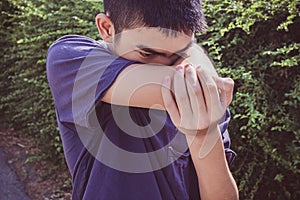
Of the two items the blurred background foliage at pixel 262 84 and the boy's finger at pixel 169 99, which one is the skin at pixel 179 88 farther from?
the blurred background foliage at pixel 262 84

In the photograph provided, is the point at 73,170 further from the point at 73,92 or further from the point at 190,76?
the point at 190,76

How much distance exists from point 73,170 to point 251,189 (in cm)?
189

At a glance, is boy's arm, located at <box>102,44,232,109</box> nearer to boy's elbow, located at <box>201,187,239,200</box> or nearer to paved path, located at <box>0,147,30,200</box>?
boy's elbow, located at <box>201,187,239,200</box>

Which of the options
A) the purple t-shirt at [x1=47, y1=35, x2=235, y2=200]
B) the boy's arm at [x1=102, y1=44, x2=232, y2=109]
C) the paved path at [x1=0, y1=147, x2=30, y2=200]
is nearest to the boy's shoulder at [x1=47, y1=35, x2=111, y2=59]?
the purple t-shirt at [x1=47, y1=35, x2=235, y2=200]

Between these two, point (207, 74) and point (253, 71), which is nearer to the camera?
point (207, 74)

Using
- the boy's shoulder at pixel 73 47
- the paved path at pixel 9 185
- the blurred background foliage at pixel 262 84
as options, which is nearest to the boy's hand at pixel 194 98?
the boy's shoulder at pixel 73 47

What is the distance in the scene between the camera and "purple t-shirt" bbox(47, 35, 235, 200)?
4.04ft

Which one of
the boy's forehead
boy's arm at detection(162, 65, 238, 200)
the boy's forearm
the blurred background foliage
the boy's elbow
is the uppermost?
the boy's forehead

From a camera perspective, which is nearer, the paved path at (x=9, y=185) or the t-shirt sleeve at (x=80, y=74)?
the t-shirt sleeve at (x=80, y=74)

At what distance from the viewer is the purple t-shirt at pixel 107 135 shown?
1230 millimetres

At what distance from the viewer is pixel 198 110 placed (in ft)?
3.73

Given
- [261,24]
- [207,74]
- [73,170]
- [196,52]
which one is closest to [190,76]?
[207,74]

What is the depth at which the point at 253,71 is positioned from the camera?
296 cm

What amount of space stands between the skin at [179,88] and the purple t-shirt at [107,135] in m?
0.04
